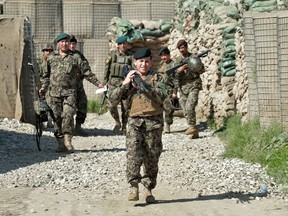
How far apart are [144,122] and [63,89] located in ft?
12.3

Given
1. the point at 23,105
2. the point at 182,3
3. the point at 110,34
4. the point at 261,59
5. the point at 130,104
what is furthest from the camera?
the point at 110,34

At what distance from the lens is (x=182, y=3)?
61.1 feet

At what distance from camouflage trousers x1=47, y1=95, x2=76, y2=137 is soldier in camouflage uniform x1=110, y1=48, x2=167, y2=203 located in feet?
11.6

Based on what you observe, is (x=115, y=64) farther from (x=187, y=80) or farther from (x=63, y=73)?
(x=63, y=73)

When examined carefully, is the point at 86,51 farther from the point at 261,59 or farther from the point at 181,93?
the point at 261,59

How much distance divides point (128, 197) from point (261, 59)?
→ 388cm

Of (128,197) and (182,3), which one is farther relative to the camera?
(182,3)

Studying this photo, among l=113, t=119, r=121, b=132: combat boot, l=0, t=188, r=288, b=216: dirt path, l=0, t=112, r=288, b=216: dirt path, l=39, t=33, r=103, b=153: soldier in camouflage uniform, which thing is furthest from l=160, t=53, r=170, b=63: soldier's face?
l=0, t=188, r=288, b=216: dirt path

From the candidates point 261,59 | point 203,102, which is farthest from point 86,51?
point 261,59

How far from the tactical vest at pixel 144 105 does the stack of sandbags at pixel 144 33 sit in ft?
37.1

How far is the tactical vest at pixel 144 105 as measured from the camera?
7996 mm

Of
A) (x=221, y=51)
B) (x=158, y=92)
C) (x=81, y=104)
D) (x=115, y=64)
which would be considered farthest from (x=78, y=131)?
(x=158, y=92)

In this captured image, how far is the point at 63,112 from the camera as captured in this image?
1155cm

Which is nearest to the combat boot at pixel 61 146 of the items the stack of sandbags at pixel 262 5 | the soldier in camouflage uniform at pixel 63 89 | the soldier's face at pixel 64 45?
the soldier in camouflage uniform at pixel 63 89
